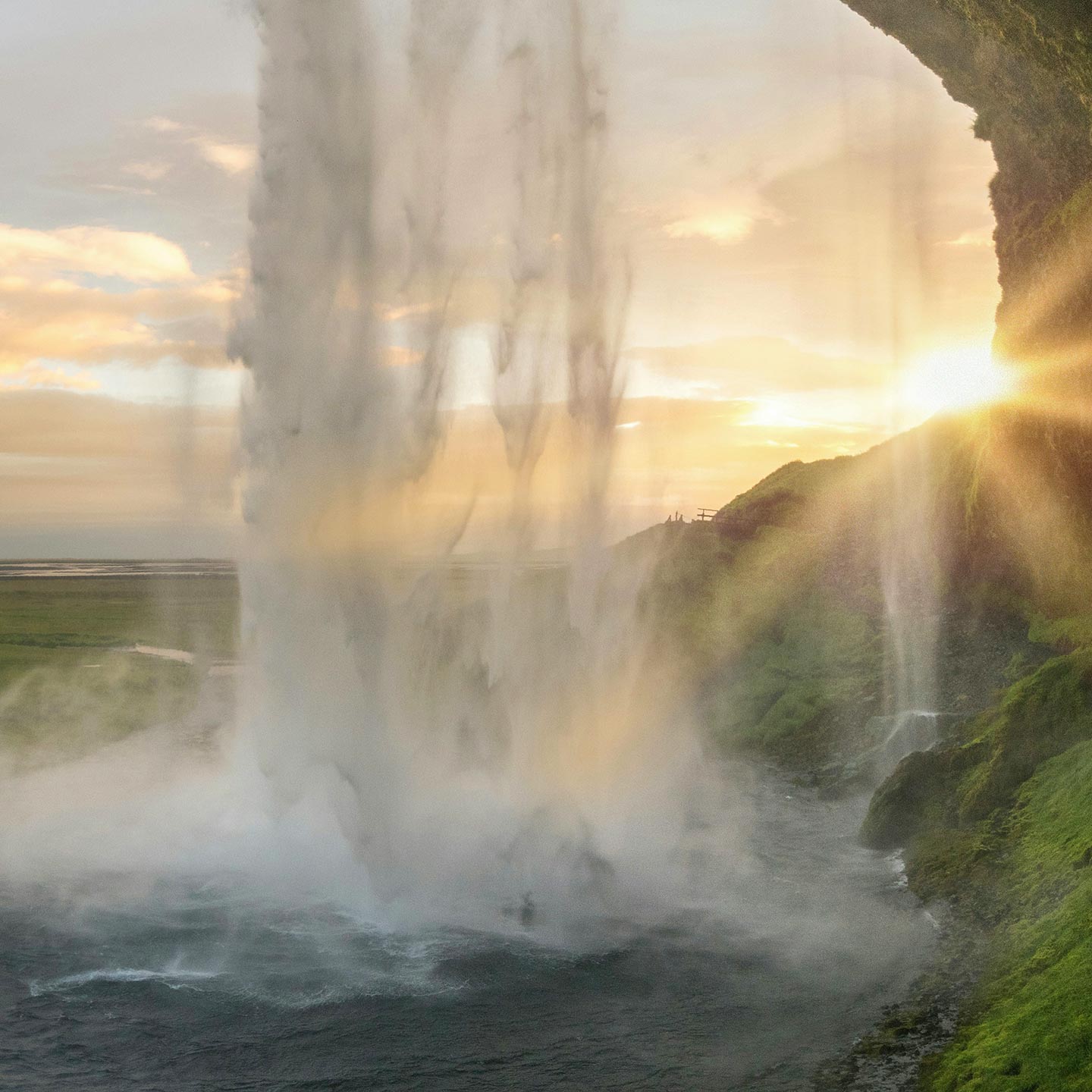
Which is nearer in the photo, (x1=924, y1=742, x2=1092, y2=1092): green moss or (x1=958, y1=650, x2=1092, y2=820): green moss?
(x1=924, y1=742, x2=1092, y2=1092): green moss

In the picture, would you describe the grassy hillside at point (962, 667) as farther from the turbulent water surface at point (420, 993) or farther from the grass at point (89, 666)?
the grass at point (89, 666)

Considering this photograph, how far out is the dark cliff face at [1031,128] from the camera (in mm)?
22172

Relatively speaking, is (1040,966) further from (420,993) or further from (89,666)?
(89,666)

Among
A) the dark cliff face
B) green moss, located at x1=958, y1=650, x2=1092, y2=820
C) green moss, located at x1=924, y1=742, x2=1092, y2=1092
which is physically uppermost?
the dark cliff face

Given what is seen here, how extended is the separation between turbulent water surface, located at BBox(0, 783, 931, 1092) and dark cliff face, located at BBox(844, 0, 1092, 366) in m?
18.5

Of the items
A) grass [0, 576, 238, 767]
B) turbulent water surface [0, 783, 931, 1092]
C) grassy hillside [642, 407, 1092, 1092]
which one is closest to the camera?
turbulent water surface [0, 783, 931, 1092]

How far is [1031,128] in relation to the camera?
100ft

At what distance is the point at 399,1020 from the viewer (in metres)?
16.9

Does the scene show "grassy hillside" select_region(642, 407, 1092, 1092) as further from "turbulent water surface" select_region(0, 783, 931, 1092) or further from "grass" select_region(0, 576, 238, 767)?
"grass" select_region(0, 576, 238, 767)

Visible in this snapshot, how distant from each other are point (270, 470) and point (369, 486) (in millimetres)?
2578

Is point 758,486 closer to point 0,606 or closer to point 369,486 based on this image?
point 369,486

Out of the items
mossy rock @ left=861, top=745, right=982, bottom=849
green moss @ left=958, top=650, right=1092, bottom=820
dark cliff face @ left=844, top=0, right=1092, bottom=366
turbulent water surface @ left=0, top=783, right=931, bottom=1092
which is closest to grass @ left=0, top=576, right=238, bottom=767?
turbulent water surface @ left=0, top=783, right=931, bottom=1092

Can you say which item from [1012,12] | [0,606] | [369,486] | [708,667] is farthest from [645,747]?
[0,606]

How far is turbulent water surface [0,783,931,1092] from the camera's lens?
15.5 meters
